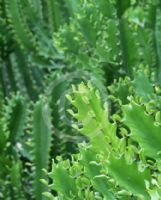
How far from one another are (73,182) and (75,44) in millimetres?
1029

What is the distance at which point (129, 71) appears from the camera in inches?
88.1

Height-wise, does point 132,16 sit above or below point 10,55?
below

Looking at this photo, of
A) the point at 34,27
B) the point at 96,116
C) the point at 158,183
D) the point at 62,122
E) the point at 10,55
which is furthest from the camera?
the point at 10,55

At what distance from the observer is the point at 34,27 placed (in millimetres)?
2777

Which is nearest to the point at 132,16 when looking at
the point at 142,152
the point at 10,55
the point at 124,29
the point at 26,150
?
the point at 124,29

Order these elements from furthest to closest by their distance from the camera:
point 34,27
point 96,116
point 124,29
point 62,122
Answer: point 34,27, point 62,122, point 124,29, point 96,116

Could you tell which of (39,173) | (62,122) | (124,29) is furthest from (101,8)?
(39,173)

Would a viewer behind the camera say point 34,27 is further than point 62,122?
Yes

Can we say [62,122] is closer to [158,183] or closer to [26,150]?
[26,150]

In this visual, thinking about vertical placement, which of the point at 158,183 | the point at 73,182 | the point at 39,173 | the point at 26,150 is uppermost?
the point at 26,150

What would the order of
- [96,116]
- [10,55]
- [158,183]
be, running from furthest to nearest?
1. [10,55]
2. [96,116]
3. [158,183]

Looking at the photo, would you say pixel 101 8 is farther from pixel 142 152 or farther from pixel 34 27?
pixel 142 152

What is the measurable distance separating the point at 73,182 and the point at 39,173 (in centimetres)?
80

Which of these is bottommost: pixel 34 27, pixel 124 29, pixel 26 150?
pixel 26 150
